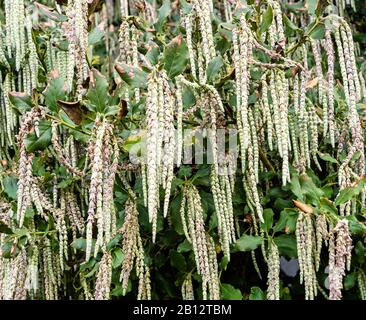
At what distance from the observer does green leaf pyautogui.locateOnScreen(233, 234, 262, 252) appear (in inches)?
79.4

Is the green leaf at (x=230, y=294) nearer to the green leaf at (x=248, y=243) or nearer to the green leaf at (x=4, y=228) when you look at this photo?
the green leaf at (x=248, y=243)

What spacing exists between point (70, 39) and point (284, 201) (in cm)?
96

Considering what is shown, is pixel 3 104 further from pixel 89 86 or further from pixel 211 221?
pixel 211 221

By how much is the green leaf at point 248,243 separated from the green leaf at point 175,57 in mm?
655

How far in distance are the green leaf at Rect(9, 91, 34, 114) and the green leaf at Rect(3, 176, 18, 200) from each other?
1.21 feet

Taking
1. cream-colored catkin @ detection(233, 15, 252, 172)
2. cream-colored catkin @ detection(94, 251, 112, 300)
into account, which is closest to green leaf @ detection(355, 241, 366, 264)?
cream-colored catkin @ detection(233, 15, 252, 172)

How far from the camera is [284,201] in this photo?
7.13 ft

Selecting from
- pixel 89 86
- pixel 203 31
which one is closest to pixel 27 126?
pixel 89 86

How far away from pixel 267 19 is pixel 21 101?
786 millimetres

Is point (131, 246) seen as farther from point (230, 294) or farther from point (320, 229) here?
point (320, 229)

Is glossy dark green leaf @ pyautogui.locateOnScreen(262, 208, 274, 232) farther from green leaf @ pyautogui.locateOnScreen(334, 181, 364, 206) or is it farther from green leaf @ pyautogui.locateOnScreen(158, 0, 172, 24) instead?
green leaf @ pyautogui.locateOnScreen(158, 0, 172, 24)

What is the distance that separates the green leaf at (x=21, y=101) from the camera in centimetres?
179

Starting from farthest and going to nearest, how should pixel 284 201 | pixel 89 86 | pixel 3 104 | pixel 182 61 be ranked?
pixel 3 104 → pixel 284 201 → pixel 89 86 → pixel 182 61

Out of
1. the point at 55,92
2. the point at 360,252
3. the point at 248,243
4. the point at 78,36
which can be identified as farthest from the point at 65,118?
the point at 360,252
